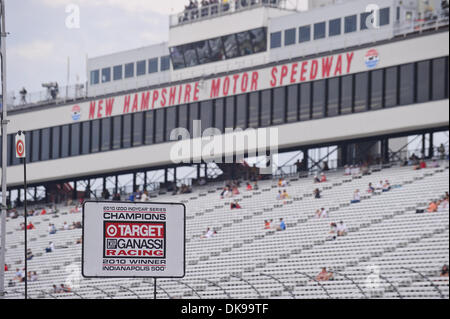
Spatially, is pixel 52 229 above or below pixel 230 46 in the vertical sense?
below

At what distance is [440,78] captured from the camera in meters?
54.5

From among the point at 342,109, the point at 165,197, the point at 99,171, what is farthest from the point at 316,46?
the point at 99,171

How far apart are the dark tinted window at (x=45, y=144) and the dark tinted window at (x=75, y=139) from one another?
1.92 m

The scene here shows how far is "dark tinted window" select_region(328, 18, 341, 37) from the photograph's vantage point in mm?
59938

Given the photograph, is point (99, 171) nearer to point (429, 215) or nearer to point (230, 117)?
point (230, 117)

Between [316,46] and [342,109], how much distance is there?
14.1ft

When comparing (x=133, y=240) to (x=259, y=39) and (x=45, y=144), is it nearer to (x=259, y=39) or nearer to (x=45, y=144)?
(x=259, y=39)

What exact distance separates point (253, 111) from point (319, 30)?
5869mm

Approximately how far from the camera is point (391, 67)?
186ft

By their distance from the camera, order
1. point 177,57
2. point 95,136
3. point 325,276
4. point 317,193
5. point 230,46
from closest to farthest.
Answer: point 325,276, point 317,193, point 230,46, point 177,57, point 95,136

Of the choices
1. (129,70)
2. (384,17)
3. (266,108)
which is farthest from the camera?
(129,70)

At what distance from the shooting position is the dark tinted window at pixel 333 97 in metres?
59.0

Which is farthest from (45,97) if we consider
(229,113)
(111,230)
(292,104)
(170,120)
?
(111,230)

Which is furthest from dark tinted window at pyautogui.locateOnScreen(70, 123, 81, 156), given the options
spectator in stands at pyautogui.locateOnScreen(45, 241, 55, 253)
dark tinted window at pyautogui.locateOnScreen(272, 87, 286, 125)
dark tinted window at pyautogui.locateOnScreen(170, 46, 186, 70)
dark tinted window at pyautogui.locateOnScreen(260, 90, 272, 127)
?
A: dark tinted window at pyautogui.locateOnScreen(272, 87, 286, 125)
